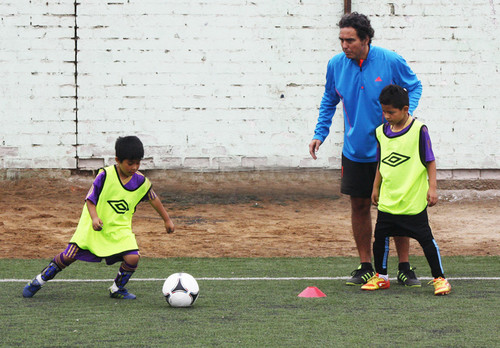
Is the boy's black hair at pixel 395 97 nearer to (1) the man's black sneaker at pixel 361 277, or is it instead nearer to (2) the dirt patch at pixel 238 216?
(1) the man's black sneaker at pixel 361 277

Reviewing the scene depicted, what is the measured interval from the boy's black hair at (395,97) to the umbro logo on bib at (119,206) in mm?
1915

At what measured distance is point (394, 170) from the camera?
5.54 metres

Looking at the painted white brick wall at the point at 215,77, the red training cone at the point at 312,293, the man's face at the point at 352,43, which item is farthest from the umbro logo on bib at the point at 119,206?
the painted white brick wall at the point at 215,77

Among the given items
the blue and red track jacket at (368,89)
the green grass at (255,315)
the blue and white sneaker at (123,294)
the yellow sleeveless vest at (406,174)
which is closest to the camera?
the green grass at (255,315)

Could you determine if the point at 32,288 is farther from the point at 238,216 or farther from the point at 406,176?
the point at 238,216

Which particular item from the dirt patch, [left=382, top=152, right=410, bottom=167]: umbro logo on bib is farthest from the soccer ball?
the dirt patch

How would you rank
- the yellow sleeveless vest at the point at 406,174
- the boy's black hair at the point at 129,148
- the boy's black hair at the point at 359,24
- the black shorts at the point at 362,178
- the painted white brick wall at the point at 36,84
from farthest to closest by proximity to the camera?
the painted white brick wall at the point at 36,84
the black shorts at the point at 362,178
the boy's black hair at the point at 359,24
the yellow sleeveless vest at the point at 406,174
the boy's black hair at the point at 129,148

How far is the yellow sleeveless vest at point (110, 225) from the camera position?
5.32 m

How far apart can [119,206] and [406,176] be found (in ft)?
6.55

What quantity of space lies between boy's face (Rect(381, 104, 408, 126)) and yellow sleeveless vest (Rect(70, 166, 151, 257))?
1.80m

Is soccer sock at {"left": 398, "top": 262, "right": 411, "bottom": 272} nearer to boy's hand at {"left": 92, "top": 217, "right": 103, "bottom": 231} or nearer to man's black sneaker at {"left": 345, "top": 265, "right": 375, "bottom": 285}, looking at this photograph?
man's black sneaker at {"left": 345, "top": 265, "right": 375, "bottom": 285}

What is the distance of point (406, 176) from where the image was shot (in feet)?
18.1

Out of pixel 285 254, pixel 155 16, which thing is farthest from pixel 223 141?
pixel 285 254

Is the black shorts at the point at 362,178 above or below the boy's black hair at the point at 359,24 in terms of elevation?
below
